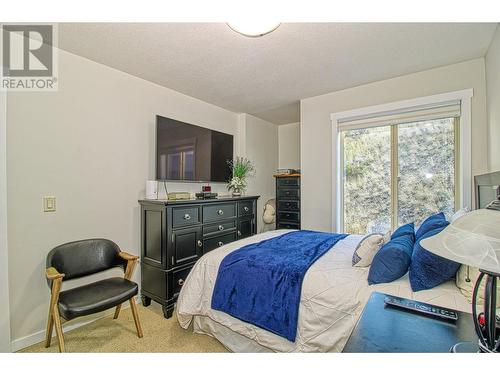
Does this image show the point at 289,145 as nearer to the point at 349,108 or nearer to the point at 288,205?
the point at 288,205

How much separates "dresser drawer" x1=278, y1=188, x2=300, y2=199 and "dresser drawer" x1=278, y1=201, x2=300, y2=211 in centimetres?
9

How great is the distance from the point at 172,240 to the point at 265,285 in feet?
4.07

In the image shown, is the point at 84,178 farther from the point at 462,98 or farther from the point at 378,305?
the point at 462,98

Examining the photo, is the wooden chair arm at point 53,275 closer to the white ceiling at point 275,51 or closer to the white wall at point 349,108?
the white ceiling at point 275,51

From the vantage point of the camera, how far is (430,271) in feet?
4.58

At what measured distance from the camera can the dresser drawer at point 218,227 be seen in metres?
2.90

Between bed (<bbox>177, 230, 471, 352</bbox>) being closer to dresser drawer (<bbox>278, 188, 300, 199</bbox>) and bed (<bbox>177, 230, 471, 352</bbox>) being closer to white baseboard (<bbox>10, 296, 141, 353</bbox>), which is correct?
white baseboard (<bbox>10, 296, 141, 353</bbox>)

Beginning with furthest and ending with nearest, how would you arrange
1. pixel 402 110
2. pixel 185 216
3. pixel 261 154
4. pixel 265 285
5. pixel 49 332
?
pixel 261 154 < pixel 402 110 < pixel 185 216 < pixel 49 332 < pixel 265 285

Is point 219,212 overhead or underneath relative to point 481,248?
underneath

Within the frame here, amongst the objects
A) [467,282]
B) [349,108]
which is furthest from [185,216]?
[349,108]

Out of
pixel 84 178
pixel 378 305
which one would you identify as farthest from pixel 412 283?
pixel 84 178

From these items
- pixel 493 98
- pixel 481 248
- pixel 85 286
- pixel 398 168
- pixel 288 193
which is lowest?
pixel 85 286

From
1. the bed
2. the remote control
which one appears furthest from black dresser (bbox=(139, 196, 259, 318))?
the remote control

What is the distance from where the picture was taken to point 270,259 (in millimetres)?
1828
